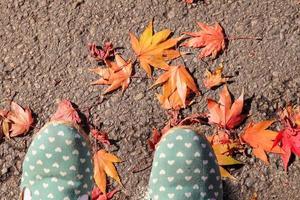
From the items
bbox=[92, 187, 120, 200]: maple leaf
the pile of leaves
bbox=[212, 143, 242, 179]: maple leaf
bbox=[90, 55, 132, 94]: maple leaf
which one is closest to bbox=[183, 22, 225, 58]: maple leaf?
the pile of leaves

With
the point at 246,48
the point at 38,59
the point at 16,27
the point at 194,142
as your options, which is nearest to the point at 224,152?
the point at 194,142

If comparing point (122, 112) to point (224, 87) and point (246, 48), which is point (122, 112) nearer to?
point (224, 87)

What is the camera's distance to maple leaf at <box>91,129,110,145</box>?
222cm

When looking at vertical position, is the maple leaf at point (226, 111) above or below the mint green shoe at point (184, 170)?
above

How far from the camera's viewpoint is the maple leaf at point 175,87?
2.17 metres

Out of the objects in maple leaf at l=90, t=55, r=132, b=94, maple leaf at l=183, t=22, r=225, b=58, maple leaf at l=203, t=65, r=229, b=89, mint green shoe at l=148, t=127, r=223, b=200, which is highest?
maple leaf at l=183, t=22, r=225, b=58

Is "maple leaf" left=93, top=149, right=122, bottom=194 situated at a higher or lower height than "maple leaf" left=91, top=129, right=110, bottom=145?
lower

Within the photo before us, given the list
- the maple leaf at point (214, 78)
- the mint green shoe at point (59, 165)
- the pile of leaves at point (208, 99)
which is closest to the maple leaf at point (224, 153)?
the pile of leaves at point (208, 99)

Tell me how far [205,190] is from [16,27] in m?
1.02

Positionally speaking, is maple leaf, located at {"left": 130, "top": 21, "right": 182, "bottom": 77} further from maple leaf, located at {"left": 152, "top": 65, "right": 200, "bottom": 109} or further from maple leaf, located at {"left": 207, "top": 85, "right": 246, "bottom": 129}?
maple leaf, located at {"left": 207, "top": 85, "right": 246, "bottom": 129}

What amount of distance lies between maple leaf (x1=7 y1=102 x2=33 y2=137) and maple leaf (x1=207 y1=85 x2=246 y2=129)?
0.71 m

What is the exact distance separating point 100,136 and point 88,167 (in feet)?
0.48

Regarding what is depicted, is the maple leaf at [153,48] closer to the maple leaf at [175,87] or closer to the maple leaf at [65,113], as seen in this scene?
the maple leaf at [175,87]

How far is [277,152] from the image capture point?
2107 millimetres
